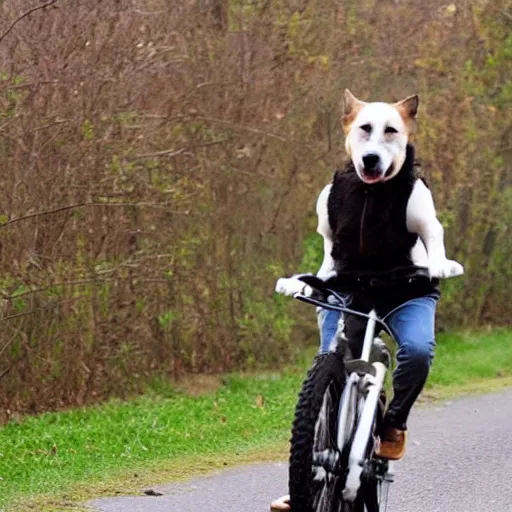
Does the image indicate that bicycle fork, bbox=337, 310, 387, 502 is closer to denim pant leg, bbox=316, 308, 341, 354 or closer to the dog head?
denim pant leg, bbox=316, 308, 341, 354

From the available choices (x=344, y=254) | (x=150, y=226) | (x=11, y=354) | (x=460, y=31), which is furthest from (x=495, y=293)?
(x=344, y=254)

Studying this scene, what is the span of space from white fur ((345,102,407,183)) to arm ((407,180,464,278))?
0.16 m

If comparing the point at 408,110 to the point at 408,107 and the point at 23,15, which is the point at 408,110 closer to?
the point at 408,107

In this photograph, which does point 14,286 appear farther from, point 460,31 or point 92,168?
point 460,31

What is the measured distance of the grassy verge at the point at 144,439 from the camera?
8039 mm

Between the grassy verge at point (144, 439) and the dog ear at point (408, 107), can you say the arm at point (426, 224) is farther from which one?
the grassy verge at point (144, 439)

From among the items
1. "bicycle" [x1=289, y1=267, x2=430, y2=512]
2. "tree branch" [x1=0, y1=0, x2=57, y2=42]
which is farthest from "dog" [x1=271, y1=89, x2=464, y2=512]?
"tree branch" [x1=0, y1=0, x2=57, y2=42]

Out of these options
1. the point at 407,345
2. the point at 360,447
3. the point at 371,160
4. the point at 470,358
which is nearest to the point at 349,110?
the point at 371,160

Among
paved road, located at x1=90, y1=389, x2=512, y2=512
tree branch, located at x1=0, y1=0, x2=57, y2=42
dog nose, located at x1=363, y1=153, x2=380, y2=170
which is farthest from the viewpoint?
tree branch, located at x1=0, y1=0, x2=57, y2=42

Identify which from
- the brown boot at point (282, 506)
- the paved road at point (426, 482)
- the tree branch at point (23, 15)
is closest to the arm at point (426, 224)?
the brown boot at point (282, 506)

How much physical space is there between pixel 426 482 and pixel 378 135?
278cm

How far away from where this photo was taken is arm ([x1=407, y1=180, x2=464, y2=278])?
6031 mm

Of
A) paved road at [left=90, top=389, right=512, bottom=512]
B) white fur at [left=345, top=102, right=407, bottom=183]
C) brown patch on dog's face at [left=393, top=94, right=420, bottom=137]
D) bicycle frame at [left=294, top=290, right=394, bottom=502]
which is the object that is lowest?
paved road at [left=90, top=389, right=512, bottom=512]

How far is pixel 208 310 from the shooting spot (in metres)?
12.1
